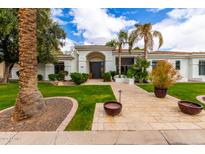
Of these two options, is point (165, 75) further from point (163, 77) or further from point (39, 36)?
point (39, 36)

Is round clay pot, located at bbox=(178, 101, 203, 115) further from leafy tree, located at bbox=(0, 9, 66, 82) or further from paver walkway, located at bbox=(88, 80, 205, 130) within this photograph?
leafy tree, located at bbox=(0, 9, 66, 82)

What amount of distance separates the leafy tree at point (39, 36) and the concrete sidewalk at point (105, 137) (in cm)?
1456

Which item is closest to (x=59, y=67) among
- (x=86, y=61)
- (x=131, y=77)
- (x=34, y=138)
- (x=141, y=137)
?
(x=86, y=61)

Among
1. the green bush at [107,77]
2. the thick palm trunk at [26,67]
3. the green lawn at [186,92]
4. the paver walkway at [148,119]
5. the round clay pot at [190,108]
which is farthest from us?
the green bush at [107,77]

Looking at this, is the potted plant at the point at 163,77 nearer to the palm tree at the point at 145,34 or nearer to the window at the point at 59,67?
the palm tree at the point at 145,34

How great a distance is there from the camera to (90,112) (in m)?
7.60

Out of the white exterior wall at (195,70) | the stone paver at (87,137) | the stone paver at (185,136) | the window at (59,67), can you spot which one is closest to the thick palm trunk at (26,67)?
the stone paver at (87,137)

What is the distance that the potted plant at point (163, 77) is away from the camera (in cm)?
1038

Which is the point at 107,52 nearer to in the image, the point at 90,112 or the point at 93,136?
the point at 90,112

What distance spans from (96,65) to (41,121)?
19360 millimetres

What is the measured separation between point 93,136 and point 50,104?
436 centimetres

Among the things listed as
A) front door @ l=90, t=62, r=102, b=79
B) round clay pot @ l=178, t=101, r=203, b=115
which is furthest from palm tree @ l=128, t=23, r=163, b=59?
round clay pot @ l=178, t=101, r=203, b=115

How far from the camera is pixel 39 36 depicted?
19.2 meters
